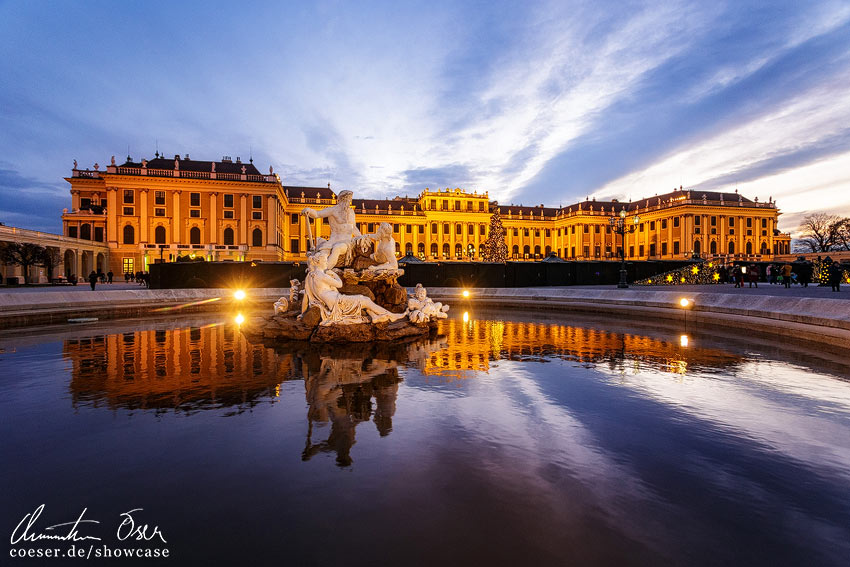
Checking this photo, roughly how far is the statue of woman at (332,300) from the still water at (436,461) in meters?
2.39

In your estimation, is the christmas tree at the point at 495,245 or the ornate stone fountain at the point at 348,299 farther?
the christmas tree at the point at 495,245

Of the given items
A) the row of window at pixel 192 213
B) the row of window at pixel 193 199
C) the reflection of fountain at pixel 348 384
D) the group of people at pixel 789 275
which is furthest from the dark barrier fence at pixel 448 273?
the row of window at pixel 193 199

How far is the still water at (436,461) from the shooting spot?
2.42 metres

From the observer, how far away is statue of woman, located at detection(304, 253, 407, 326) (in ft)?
30.5

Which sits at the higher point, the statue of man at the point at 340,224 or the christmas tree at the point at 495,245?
the christmas tree at the point at 495,245

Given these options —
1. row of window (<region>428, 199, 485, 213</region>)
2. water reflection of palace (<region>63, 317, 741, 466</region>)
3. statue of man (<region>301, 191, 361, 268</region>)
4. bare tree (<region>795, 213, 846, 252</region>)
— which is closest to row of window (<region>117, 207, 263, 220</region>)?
row of window (<region>428, 199, 485, 213</region>)

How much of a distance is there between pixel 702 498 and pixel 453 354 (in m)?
5.45

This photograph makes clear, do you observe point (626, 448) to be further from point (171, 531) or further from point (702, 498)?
point (171, 531)

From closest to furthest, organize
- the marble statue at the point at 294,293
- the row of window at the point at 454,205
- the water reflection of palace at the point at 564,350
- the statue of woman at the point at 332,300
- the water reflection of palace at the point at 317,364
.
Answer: the water reflection of palace at the point at 317,364
the water reflection of palace at the point at 564,350
the statue of woman at the point at 332,300
the marble statue at the point at 294,293
the row of window at the point at 454,205

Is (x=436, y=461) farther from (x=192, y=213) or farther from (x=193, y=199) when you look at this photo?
(x=193, y=199)

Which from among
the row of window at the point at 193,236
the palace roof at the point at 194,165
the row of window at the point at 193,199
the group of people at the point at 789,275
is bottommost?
the group of people at the point at 789,275

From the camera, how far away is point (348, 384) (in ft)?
18.9
